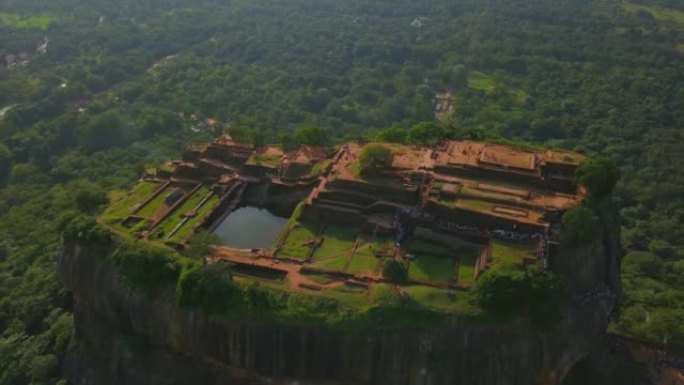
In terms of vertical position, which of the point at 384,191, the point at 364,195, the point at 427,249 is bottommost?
the point at 427,249

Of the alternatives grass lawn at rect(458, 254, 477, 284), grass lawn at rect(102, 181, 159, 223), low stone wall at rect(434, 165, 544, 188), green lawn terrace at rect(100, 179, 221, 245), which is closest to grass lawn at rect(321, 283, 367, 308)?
grass lawn at rect(458, 254, 477, 284)

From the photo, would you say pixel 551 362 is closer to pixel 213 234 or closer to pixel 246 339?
pixel 246 339

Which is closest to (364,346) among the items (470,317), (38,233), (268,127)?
(470,317)

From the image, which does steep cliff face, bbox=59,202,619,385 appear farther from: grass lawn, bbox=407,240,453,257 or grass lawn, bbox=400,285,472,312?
grass lawn, bbox=407,240,453,257

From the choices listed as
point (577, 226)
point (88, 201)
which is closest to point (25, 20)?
point (88, 201)

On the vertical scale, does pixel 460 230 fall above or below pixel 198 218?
above

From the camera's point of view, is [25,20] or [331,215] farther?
[25,20]

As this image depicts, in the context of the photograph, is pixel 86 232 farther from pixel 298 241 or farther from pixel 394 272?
pixel 394 272
